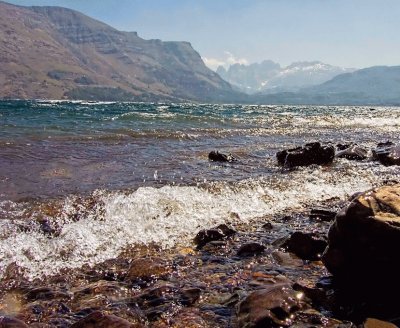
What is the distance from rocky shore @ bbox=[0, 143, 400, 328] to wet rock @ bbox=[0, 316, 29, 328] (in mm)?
13

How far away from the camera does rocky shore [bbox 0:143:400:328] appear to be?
6.08m

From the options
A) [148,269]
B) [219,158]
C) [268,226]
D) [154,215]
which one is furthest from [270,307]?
[219,158]

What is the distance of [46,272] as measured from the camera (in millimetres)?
7988

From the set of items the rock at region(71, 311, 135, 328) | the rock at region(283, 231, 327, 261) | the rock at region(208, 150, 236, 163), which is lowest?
the rock at region(71, 311, 135, 328)

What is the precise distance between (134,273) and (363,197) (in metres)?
4.52

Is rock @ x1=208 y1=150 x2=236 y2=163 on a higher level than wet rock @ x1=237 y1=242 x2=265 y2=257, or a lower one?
higher

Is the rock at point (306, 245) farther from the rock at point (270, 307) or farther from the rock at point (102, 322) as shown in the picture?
the rock at point (102, 322)

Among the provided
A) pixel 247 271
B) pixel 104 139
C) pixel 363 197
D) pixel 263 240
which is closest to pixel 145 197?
pixel 263 240

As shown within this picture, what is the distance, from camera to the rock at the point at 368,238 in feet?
21.3

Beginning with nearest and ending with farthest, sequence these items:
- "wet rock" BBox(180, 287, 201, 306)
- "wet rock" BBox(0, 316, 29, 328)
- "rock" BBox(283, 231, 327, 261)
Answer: "wet rock" BBox(0, 316, 29, 328) < "wet rock" BBox(180, 287, 201, 306) < "rock" BBox(283, 231, 327, 261)

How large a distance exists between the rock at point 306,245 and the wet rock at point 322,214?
89.0 inches

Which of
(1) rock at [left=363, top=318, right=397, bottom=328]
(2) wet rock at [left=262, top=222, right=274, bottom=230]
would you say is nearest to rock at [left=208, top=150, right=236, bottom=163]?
(2) wet rock at [left=262, top=222, right=274, bottom=230]

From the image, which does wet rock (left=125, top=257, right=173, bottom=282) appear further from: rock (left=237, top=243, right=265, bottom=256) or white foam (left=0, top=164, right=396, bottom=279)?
rock (left=237, top=243, right=265, bottom=256)

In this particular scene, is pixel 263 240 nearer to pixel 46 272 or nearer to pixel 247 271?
pixel 247 271
